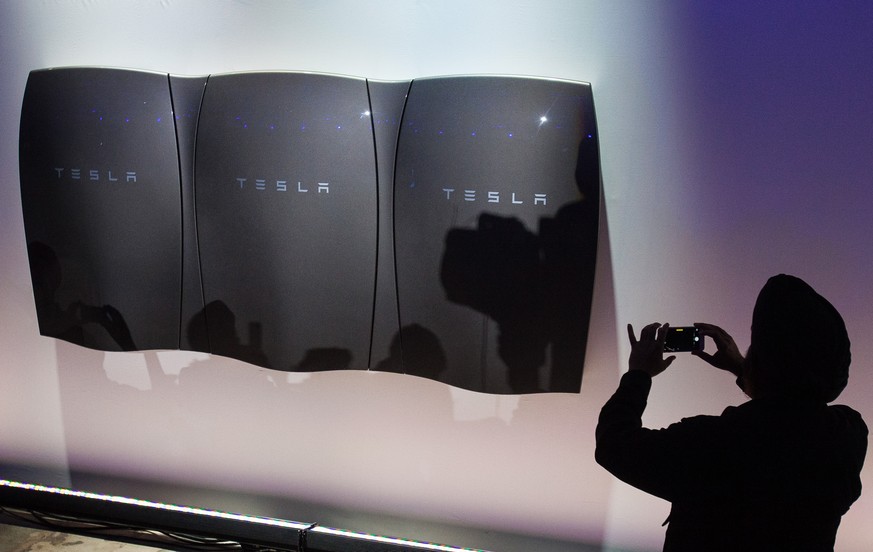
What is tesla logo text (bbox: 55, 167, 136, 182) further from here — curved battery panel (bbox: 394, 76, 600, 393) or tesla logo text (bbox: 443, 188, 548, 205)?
tesla logo text (bbox: 443, 188, 548, 205)

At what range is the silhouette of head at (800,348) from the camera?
866 millimetres

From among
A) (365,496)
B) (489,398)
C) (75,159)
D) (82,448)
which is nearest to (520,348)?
(489,398)

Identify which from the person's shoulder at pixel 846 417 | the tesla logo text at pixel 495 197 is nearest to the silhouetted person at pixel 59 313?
the tesla logo text at pixel 495 197

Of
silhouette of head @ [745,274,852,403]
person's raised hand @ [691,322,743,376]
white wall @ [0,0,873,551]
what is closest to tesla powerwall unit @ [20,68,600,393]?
white wall @ [0,0,873,551]

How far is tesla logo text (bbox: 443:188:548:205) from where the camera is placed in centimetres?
143

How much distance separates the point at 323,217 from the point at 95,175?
0.63 m

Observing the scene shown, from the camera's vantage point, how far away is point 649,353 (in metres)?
1.02

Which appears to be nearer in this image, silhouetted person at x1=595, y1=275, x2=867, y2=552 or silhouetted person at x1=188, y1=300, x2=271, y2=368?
silhouetted person at x1=595, y1=275, x2=867, y2=552

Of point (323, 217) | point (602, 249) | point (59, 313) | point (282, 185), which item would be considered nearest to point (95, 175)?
point (59, 313)

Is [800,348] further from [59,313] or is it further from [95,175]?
[59,313]

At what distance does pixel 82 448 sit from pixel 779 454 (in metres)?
1.90

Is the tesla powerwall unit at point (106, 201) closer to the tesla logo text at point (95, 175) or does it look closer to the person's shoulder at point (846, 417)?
the tesla logo text at point (95, 175)

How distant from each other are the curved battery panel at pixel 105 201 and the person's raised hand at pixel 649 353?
3.85ft

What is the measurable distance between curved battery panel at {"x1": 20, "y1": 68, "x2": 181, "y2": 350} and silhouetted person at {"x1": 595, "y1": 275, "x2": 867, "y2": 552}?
126 cm
